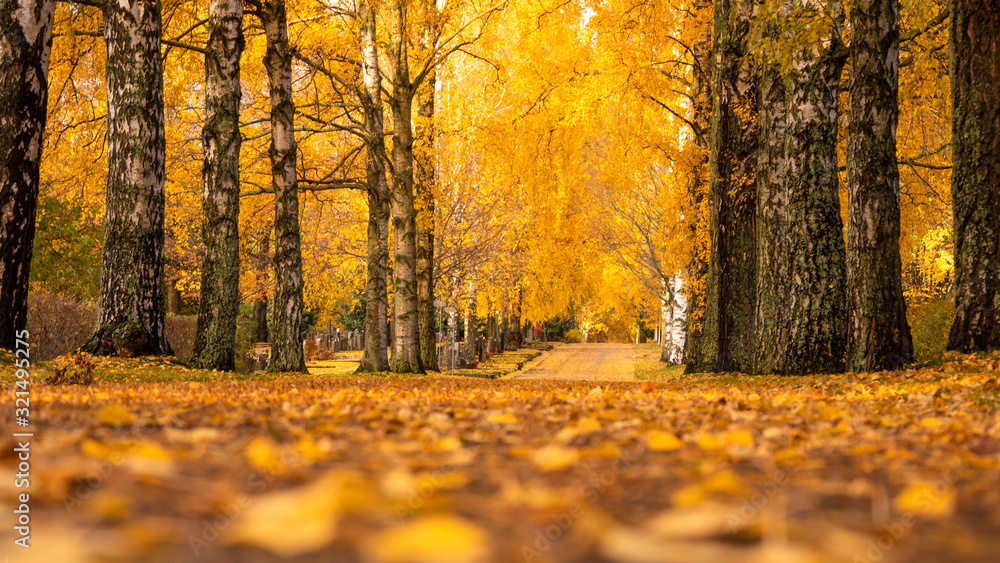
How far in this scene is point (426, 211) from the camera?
2005 centimetres

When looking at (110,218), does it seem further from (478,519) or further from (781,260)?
(478,519)

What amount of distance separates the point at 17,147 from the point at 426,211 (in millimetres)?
11577

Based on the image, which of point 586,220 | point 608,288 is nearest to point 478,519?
point 586,220

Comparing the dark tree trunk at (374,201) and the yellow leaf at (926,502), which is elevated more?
the dark tree trunk at (374,201)

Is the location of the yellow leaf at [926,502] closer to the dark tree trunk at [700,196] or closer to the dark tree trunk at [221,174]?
the dark tree trunk at [221,174]

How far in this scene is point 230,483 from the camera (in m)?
1.83


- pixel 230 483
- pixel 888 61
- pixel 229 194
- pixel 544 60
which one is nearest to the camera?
pixel 230 483

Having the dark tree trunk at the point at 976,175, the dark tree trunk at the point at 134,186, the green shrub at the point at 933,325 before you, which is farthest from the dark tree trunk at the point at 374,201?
the dark tree trunk at the point at 976,175

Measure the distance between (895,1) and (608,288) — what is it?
36.1m

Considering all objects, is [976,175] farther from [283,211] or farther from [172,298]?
[172,298]

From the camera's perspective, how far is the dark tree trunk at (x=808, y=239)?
970cm

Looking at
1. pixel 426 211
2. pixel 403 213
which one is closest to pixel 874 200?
pixel 403 213

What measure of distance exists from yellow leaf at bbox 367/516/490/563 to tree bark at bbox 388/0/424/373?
50.8 feet

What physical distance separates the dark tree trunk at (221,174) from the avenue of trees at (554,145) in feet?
0.11
